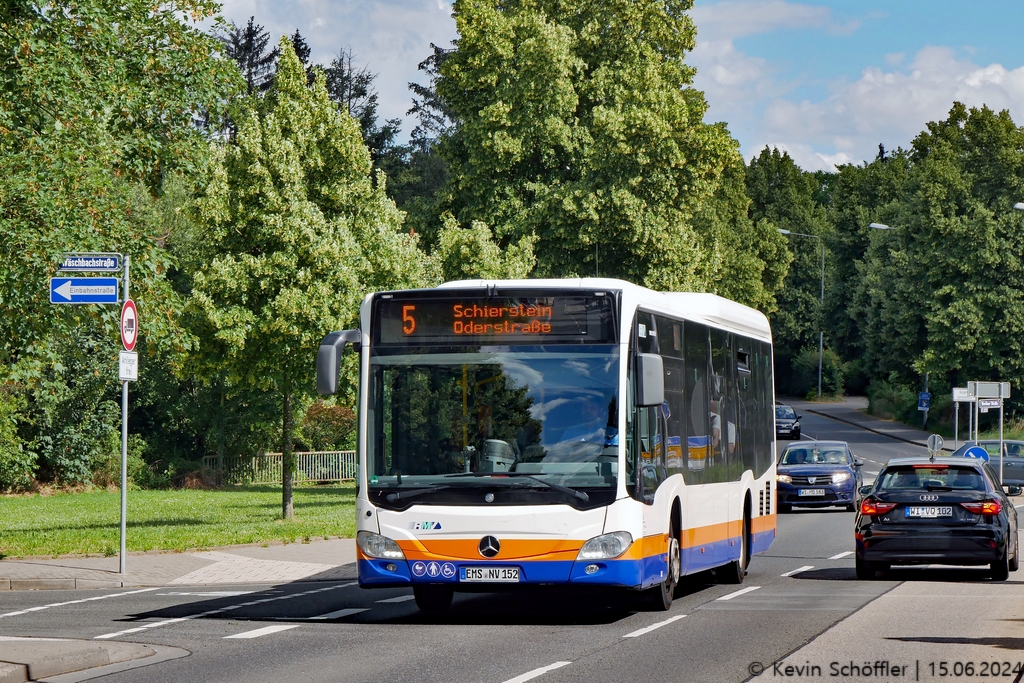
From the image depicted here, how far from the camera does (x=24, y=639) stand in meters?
12.1

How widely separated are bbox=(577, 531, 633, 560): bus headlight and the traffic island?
345 cm

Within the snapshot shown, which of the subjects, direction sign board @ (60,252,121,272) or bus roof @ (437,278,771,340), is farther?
direction sign board @ (60,252,121,272)

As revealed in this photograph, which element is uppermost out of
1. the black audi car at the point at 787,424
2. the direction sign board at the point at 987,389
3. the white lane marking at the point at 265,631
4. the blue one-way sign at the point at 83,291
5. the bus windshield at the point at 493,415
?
the blue one-way sign at the point at 83,291

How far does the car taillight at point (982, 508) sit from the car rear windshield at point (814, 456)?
54.7 feet

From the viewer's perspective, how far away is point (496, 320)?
13531mm

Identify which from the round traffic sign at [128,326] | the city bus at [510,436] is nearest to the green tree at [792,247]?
the round traffic sign at [128,326]

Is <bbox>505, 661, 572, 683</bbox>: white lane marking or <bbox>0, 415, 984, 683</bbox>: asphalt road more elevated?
<bbox>505, 661, 572, 683</bbox>: white lane marking

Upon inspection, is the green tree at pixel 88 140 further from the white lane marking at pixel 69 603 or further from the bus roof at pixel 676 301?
the bus roof at pixel 676 301

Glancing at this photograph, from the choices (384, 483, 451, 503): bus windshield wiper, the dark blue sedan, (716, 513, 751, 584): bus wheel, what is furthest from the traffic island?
the dark blue sedan

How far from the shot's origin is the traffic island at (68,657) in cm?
1035

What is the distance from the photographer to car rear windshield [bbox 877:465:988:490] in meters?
18.5

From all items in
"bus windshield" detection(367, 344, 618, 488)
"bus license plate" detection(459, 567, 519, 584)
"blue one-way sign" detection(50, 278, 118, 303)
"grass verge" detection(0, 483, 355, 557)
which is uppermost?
"blue one-way sign" detection(50, 278, 118, 303)

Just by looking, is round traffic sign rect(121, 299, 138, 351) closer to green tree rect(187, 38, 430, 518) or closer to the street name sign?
the street name sign

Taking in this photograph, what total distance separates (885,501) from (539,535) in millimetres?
6902
